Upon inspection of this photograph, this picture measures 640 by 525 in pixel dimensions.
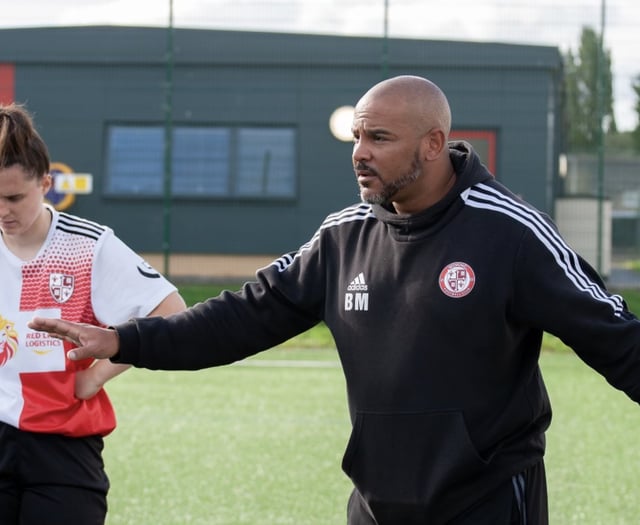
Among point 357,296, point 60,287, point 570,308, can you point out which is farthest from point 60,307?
point 570,308

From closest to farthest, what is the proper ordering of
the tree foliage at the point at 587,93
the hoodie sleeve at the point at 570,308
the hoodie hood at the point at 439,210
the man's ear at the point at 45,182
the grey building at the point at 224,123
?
1. the hoodie sleeve at the point at 570,308
2. the hoodie hood at the point at 439,210
3. the man's ear at the point at 45,182
4. the tree foliage at the point at 587,93
5. the grey building at the point at 224,123

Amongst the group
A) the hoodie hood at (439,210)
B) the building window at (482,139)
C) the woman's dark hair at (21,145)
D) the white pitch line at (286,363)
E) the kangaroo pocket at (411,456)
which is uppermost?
the building window at (482,139)

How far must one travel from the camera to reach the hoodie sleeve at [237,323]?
385cm

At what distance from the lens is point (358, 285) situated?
11.9 ft

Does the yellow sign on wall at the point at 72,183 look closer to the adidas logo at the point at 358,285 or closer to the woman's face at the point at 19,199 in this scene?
the woman's face at the point at 19,199

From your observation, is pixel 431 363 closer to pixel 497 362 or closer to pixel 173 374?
pixel 497 362

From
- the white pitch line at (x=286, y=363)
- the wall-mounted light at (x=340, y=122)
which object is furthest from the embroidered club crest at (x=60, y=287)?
the wall-mounted light at (x=340, y=122)

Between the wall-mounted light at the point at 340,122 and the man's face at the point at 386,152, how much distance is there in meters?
17.2

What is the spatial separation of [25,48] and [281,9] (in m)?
5.17

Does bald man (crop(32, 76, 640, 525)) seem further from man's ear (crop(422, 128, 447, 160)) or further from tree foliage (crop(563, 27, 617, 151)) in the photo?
tree foliage (crop(563, 27, 617, 151))

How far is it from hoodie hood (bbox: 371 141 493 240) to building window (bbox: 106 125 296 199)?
1758cm

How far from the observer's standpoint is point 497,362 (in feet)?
11.4

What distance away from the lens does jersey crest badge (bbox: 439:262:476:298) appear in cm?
343

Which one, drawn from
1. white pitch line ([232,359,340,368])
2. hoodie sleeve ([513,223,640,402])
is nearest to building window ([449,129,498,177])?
white pitch line ([232,359,340,368])
